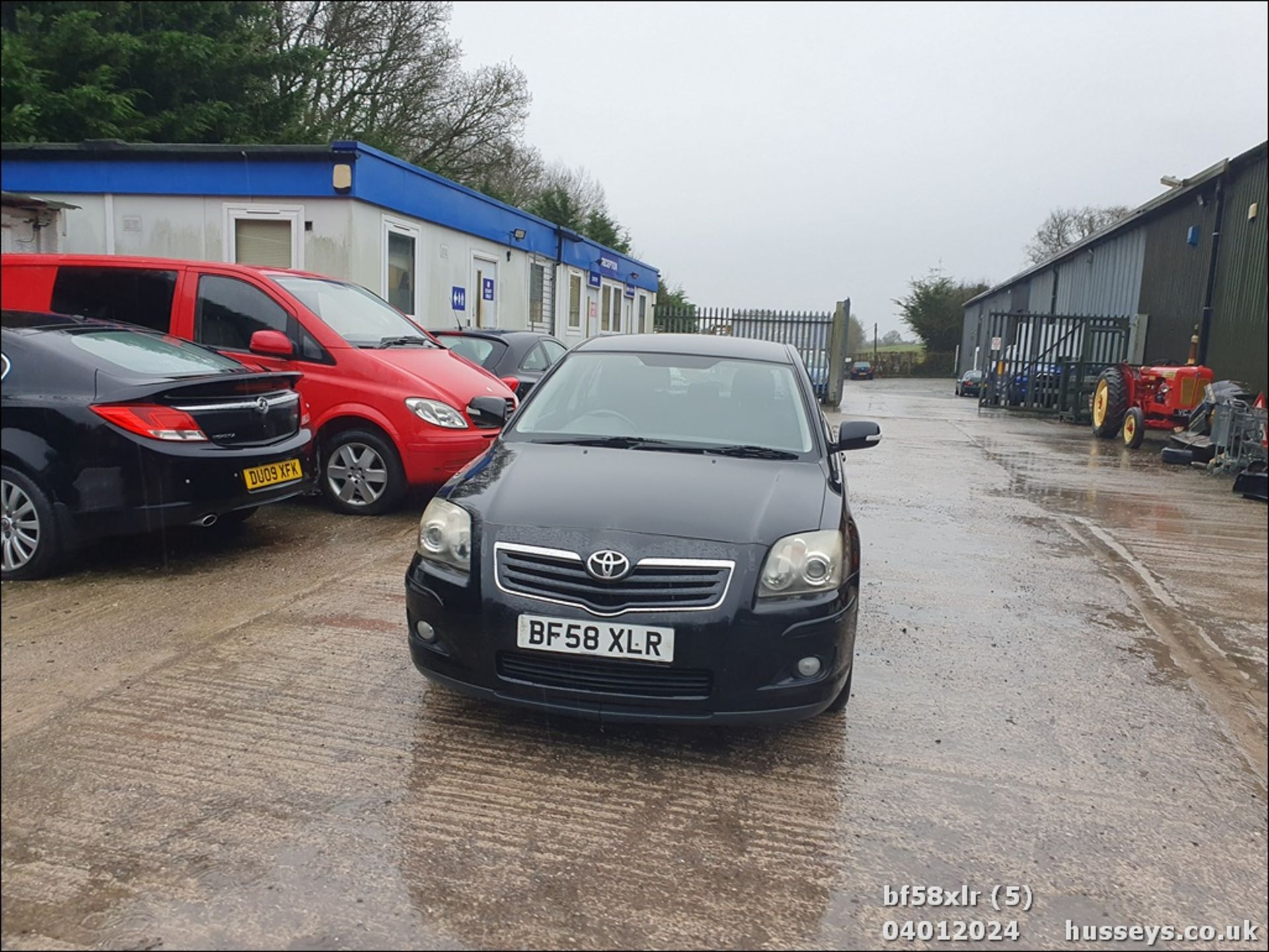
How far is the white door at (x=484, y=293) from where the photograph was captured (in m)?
16.2

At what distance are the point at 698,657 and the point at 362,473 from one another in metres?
4.61

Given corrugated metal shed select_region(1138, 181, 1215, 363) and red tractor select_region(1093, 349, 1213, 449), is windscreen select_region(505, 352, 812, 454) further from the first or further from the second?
corrugated metal shed select_region(1138, 181, 1215, 363)

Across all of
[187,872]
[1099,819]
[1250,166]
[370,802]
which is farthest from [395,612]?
[1250,166]

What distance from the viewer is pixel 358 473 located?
706 centimetres

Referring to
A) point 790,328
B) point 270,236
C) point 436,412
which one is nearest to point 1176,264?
point 790,328

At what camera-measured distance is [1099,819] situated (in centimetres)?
→ 298

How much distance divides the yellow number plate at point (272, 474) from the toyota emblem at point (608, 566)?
2358mm

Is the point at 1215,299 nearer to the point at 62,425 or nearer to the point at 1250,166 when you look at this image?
the point at 1250,166

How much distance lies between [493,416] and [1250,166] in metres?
14.5

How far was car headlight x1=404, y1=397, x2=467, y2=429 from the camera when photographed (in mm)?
6898

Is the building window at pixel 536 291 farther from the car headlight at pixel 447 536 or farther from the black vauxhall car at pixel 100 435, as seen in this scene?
the car headlight at pixel 447 536

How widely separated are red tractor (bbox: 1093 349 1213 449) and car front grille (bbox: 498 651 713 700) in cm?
1226

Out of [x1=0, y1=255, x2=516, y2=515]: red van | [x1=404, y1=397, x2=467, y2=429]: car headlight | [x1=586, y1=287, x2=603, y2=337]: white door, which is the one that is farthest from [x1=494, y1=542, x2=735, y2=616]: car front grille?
[x1=586, y1=287, x2=603, y2=337]: white door

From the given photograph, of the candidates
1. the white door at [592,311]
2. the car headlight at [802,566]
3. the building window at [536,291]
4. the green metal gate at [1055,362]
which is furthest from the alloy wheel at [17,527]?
the white door at [592,311]
